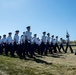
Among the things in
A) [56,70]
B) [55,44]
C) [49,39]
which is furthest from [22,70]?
[55,44]

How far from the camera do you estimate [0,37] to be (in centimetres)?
2620

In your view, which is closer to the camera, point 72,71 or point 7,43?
point 72,71

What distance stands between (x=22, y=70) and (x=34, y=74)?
2.75 feet

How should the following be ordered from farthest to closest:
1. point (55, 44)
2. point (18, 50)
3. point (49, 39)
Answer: point (55, 44), point (49, 39), point (18, 50)

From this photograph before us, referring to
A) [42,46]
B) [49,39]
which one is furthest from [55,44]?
[42,46]

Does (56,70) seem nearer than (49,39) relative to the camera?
Yes

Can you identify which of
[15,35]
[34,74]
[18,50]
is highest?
[15,35]

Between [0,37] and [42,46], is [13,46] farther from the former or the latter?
[0,37]

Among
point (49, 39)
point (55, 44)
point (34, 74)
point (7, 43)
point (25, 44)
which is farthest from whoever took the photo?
point (55, 44)

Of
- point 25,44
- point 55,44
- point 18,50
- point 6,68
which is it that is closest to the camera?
point 6,68

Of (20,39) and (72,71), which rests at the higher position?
(20,39)

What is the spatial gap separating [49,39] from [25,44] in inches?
305

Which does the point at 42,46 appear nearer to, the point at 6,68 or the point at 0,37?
the point at 0,37

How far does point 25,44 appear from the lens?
18438 millimetres
